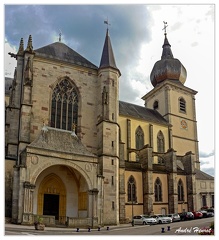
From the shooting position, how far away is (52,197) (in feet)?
89.4

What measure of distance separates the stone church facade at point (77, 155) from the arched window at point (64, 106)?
3.4 inches

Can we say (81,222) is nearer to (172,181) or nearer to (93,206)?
(93,206)

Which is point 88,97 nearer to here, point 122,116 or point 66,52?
point 66,52

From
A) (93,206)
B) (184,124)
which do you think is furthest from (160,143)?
(93,206)

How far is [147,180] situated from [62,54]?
14.5 meters

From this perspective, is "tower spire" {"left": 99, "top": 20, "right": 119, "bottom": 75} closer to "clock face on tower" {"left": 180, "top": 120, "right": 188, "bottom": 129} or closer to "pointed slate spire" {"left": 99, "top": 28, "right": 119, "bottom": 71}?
"pointed slate spire" {"left": 99, "top": 28, "right": 119, "bottom": 71}

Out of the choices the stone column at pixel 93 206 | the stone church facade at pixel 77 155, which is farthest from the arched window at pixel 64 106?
the stone column at pixel 93 206

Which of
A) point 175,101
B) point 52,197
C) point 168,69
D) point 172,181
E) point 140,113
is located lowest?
point 52,197

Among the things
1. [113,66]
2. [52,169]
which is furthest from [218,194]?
[113,66]

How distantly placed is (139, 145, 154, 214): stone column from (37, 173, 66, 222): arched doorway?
→ 9241 millimetres

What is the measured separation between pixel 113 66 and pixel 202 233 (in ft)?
64.4

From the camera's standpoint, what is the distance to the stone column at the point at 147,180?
33.1 m

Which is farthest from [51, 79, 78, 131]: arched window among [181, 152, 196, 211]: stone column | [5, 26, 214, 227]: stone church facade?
[181, 152, 196, 211]: stone column

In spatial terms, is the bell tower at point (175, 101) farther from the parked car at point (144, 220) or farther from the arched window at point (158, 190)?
the parked car at point (144, 220)
